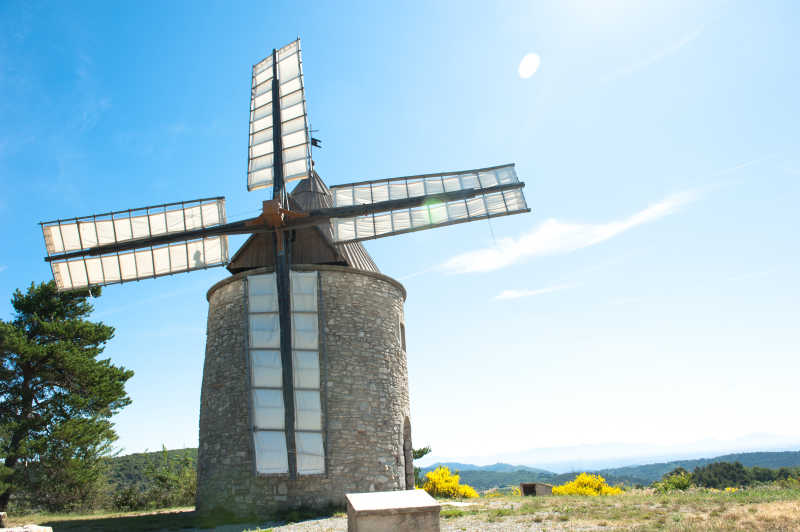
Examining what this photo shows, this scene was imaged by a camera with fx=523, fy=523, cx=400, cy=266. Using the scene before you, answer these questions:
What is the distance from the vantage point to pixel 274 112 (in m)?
13.9

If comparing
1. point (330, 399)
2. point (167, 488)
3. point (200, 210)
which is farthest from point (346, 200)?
point (167, 488)

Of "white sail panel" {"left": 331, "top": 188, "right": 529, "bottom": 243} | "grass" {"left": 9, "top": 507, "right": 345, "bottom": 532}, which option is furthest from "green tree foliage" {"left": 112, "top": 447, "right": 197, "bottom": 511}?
"white sail panel" {"left": 331, "top": 188, "right": 529, "bottom": 243}

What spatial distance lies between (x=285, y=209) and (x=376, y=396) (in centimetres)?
478

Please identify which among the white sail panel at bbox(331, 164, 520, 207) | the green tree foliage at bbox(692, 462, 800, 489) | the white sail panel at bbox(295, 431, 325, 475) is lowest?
the green tree foliage at bbox(692, 462, 800, 489)

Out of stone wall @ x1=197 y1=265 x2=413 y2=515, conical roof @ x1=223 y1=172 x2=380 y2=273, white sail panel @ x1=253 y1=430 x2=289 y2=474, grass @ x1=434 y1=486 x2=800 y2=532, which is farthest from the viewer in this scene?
conical roof @ x1=223 y1=172 x2=380 y2=273

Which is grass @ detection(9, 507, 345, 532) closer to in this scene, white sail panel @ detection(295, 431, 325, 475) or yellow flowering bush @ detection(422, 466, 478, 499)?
white sail panel @ detection(295, 431, 325, 475)

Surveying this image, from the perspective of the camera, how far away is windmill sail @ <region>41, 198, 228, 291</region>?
12.5 meters

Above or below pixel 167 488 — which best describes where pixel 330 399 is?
above

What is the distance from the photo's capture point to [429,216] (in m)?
12.3

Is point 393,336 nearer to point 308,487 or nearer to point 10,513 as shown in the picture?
point 308,487

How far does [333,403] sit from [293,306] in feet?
7.55

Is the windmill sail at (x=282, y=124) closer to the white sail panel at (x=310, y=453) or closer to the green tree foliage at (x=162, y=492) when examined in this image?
the white sail panel at (x=310, y=453)

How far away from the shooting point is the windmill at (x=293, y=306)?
10.9m

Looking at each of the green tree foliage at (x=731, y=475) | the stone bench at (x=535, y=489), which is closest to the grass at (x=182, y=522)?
the stone bench at (x=535, y=489)
